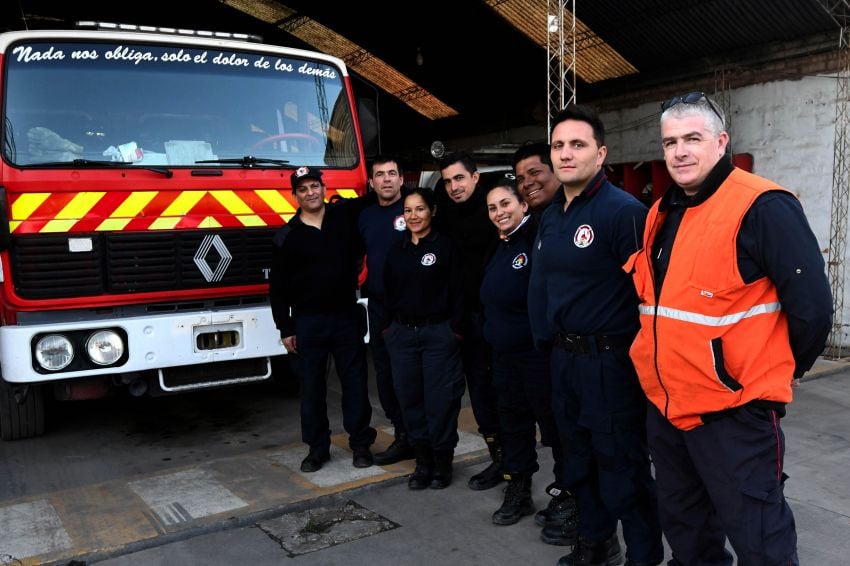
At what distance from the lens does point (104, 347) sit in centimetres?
441

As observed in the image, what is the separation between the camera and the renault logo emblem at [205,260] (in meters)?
4.77

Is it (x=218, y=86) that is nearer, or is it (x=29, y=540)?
(x=29, y=540)

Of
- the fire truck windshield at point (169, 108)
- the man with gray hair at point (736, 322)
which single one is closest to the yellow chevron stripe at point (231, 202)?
the fire truck windshield at point (169, 108)

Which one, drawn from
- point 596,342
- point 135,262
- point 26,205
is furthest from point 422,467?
point 26,205

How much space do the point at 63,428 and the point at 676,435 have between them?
4.87 meters

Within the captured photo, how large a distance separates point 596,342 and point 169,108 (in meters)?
3.38

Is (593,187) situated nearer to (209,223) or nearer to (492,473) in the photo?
(492,473)

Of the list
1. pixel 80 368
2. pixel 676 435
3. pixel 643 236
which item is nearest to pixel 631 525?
pixel 676 435

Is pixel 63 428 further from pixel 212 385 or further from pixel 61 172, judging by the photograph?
pixel 61 172

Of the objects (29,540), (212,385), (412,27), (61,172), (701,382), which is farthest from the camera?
(412,27)

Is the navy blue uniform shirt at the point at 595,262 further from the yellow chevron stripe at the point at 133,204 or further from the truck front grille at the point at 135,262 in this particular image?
the yellow chevron stripe at the point at 133,204

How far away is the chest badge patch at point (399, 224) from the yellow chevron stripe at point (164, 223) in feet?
4.64

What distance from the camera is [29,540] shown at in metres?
3.55

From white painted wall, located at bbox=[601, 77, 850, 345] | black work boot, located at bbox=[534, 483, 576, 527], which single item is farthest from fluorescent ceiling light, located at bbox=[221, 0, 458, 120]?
black work boot, located at bbox=[534, 483, 576, 527]
